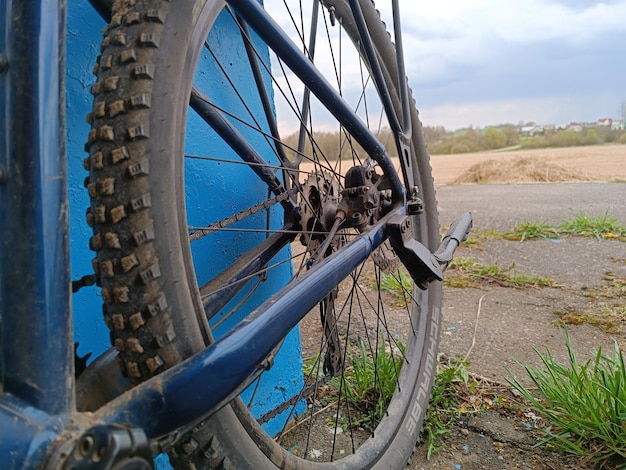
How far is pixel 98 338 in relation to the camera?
1.07 m

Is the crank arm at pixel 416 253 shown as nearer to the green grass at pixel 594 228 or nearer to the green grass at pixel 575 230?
the green grass at pixel 575 230

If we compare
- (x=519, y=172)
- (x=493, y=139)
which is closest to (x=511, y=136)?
(x=493, y=139)

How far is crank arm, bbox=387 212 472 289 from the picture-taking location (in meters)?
1.23

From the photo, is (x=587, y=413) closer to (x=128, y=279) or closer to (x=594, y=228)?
(x=128, y=279)

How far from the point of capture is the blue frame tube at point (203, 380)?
22.6 inches

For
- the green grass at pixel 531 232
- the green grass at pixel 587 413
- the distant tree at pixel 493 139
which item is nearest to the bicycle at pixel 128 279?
the green grass at pixel 587 413

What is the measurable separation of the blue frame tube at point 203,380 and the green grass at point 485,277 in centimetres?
230

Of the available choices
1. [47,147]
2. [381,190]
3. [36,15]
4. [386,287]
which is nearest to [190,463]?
[47,147]

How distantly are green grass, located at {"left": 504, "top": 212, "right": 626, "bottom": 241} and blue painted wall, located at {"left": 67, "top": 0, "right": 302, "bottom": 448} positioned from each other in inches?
111

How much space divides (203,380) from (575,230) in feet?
13.0

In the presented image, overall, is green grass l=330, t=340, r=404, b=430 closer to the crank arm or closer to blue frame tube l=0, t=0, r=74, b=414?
the crank arm

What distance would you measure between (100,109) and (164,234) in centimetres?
18

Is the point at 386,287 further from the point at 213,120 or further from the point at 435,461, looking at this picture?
the point at 213,120

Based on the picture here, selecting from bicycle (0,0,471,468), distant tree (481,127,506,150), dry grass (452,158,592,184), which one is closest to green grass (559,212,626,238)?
bicycle (0,0,471,468)
